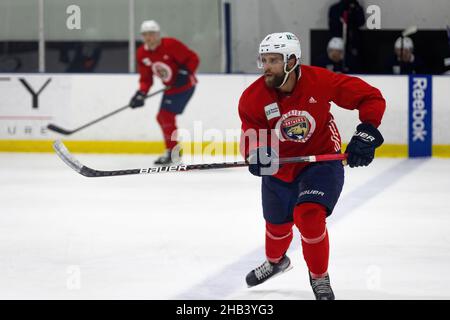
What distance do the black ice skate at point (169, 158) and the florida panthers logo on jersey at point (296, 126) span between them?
465cm

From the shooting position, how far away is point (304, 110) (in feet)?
13.0

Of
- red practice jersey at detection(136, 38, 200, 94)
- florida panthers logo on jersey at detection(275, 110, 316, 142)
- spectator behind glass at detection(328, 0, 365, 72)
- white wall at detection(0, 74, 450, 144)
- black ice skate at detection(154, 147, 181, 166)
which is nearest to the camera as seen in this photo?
florida panthers logo on jersey at detection(275, 110, 316, 142)

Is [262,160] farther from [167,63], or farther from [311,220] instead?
[167,63]

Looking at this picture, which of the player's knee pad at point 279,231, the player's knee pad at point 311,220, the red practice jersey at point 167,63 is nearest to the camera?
the player's knee pad at point 311,220

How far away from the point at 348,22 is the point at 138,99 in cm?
218

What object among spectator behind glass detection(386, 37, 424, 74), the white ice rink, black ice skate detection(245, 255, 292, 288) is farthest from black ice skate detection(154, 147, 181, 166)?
black ice skate detection(245, 255, 292, 288)

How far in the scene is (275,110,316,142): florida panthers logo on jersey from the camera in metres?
3.96

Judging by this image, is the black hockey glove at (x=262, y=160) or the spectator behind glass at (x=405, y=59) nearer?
the black hockey glove at (x=262, y=160)

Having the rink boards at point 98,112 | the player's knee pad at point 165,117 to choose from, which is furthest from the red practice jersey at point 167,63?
the rink boards at point 98,112

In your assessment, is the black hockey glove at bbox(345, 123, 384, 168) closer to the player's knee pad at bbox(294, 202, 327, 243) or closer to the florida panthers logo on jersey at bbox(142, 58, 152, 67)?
the player's knee pad at bbox(294, 202, 327, 243)

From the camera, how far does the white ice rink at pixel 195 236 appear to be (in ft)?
13.9

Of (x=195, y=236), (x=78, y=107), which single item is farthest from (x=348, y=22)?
(x=195, y=236)

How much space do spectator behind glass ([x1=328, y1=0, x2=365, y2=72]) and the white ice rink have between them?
1.82 metres

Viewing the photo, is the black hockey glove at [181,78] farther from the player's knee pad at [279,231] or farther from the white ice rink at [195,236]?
the player's knee pad at [279,231]
